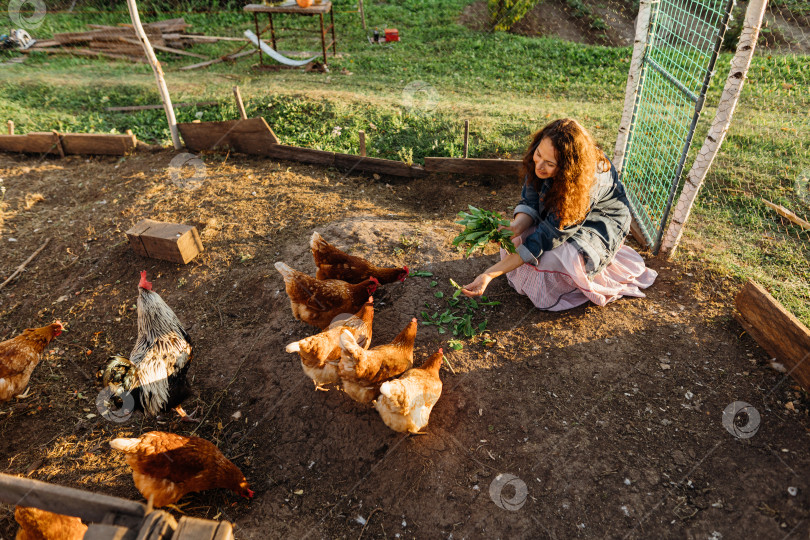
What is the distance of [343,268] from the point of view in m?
4.25

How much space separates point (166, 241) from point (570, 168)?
4.23m

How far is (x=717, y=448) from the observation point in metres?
3.04

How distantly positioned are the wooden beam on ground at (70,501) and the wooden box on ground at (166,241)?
3.41 metres

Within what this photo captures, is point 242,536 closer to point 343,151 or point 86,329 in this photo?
point 86,329

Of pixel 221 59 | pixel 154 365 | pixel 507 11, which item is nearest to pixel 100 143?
pixel 154 365

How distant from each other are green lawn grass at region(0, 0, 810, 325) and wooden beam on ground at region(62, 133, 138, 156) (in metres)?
0.76

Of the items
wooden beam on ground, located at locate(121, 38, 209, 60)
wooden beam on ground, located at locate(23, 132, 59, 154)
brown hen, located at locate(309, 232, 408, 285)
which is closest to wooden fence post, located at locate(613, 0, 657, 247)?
brown hen, located at locate(309, 232, 408, 285)

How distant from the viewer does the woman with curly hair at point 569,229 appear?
11.5 feet

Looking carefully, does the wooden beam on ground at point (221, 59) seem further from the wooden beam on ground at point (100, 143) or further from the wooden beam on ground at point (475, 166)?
the wooden beam on ground at point (475, 166)

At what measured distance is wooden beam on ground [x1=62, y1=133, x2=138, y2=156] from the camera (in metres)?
7.43

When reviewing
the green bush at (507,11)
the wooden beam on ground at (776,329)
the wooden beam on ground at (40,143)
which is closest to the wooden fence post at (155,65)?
the wooden beam on ground at (40,143)

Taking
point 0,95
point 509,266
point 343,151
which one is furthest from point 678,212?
point 0,95

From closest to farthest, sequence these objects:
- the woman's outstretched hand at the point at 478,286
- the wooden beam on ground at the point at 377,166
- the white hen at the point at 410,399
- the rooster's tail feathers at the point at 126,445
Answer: the rooster's tail feathers at the point at 126,445, the white hen at the point at 410,399, the woman's outstretched hand at the point at 478,286, the wooden beam on ground at the point at 377,166

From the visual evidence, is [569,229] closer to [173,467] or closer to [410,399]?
[410,399]
